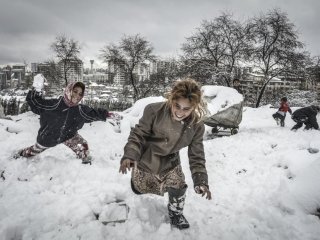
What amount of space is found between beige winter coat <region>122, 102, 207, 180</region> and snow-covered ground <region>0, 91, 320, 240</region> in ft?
2.75

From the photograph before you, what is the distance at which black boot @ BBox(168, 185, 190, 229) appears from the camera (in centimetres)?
282

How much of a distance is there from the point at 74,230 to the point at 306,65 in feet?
83.7

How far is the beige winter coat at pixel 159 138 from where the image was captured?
2488 millimetres

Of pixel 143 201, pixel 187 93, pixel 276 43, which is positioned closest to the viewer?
pixel 187 93

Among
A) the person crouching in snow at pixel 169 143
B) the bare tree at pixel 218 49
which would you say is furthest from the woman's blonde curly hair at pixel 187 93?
the bare tree at pixel 218 49

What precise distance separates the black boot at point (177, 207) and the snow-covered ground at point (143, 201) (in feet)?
0.28

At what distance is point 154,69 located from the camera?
114 feet

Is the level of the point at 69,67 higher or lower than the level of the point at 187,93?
higher

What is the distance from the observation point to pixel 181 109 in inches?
94.0

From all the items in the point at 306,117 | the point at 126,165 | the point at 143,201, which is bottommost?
the point at 143,201

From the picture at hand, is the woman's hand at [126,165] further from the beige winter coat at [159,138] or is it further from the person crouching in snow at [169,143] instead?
the beige winter coat at [159,138]

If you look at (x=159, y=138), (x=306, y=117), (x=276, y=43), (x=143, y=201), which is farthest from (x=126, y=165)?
(x=276, y=43)

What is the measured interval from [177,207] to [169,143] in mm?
873

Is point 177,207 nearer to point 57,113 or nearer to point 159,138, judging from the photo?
point 159,138
